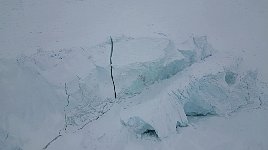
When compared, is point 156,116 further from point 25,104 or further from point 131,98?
point 25,104

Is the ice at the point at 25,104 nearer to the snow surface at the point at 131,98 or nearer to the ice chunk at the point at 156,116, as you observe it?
the snow surface at the point at 131,98

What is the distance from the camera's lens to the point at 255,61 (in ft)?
14.7

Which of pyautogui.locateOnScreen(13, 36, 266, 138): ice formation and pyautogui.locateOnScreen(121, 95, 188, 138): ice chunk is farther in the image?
Answer: pyautogui.locateOnScreen(13, 36, 266, 138): ice formation

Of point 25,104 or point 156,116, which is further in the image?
point 25,104

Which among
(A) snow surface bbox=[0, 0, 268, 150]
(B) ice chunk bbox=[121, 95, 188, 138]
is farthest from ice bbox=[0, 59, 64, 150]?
(B) ice chunk bbox=[121, 95, 188, 138]

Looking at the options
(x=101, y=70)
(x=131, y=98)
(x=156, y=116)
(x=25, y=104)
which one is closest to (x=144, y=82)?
(x=131, y=98)

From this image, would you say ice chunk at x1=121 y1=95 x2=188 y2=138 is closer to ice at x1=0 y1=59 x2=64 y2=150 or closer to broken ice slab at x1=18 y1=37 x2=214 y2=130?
broken ice slab at x1=18 y1=37 x2=214 y2=130

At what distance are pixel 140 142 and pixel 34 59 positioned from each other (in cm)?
158

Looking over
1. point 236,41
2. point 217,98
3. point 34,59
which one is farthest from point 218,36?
point 34,59

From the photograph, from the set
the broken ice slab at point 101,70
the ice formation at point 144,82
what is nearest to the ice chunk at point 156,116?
the ice formation at point 144,82

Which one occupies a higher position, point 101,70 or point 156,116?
point 101,70

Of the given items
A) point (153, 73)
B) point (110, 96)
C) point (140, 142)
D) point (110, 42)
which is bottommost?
point (140, 142)

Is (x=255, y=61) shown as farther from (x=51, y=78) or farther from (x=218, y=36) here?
(x=51, y=78)

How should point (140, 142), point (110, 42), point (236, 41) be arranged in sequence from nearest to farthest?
point (140, 142) → point (110, 42) → point (236, 41)
